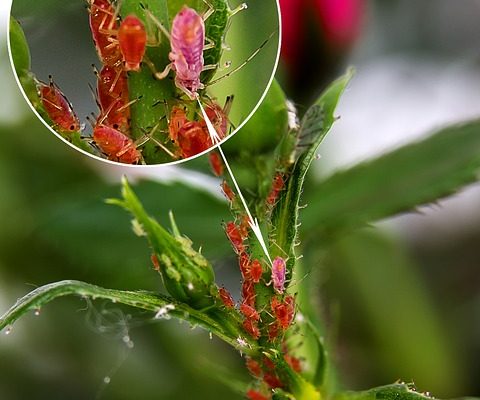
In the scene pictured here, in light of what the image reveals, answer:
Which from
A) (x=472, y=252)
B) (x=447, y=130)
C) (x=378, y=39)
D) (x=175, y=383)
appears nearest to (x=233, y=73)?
(x=447, y=130)

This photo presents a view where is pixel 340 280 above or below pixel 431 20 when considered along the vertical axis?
below

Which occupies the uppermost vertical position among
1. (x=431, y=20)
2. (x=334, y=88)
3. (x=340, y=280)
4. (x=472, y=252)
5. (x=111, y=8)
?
(x=111, y=8)

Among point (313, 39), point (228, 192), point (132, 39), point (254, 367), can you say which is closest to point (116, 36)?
point (132, 39)

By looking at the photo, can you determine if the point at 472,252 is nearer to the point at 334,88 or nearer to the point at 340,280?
the point at 340,280

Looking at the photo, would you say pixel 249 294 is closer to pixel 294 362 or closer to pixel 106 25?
pixel 294 362

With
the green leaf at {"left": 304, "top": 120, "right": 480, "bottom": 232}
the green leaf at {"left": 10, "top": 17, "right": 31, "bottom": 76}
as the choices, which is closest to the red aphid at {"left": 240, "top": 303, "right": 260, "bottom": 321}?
the green leaf at {"left": 10, "top": 17, "right": 31, "bottom": 76}

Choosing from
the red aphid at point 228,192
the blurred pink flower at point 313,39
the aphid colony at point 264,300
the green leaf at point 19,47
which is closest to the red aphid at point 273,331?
the aphid colony at point 264,300
